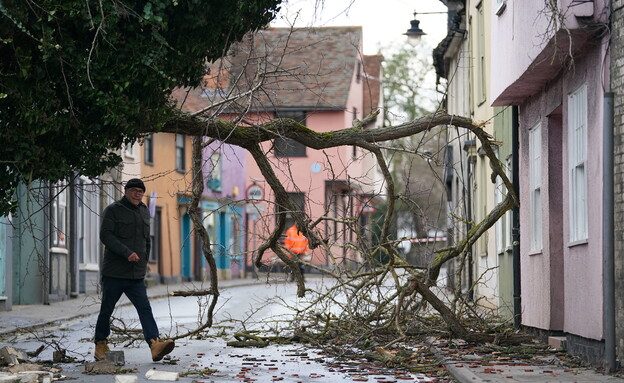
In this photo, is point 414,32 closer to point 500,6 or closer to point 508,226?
point 508,226

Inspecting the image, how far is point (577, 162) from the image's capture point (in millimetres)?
13062

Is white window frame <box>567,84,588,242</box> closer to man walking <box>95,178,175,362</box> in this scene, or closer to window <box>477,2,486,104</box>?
man walking <box>95,178,175,362</box>

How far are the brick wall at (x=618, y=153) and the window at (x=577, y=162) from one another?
1.44m

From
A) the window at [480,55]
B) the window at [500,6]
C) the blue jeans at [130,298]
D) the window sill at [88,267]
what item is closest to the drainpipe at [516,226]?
the window at [500,6]

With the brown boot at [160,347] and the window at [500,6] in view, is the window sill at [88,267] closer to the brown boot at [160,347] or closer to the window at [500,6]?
the window at [500,6]

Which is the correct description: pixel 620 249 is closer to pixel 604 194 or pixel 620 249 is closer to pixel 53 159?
pixel 604 194

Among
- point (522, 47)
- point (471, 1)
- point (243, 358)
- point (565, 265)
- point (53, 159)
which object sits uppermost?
point (471, 1)

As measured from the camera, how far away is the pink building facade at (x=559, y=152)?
1172 cm

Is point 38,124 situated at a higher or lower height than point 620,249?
higher

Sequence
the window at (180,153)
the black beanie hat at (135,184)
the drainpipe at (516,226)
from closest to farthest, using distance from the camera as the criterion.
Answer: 1. the black beanie hat at (135,184)
2. the drainpipe at (516,226)
3. the window at (180,153)

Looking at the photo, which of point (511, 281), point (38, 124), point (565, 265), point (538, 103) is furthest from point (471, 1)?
point (38, 124)

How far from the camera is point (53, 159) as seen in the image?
12.9 m

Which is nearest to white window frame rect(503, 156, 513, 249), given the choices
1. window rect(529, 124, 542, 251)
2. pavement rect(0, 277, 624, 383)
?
window rect(529, 124, 542, 251)

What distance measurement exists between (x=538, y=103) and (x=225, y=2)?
4785 mm
